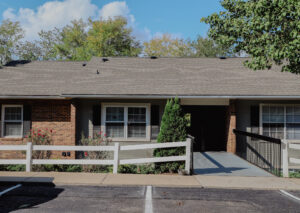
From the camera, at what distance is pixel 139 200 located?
21.6 feet

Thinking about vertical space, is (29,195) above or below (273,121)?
below

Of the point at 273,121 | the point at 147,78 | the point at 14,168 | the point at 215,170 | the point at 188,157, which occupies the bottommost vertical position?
the point at 14,168

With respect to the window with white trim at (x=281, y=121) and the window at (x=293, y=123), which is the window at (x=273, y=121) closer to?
the window with white trim at (x=281, y=121)

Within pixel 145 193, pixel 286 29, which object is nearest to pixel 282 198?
pixel 145 193

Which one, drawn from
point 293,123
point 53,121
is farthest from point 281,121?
point 53,121

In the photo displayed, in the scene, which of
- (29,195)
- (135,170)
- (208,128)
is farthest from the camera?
(208,128)

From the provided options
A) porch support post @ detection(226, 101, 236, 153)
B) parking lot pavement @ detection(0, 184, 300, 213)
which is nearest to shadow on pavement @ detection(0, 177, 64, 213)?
parking lot pavement @ detection(0, 184, 300, 213)

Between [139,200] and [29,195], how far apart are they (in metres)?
2.66

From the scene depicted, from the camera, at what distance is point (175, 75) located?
15133 mm

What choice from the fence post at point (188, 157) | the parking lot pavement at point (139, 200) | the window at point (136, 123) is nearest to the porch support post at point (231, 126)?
the window at point (136, 123)

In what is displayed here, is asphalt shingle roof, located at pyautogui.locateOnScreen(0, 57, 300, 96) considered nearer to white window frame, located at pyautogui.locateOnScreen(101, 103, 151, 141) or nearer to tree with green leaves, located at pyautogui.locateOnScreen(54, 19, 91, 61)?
white window frame, located at pyautogui.locateOnScreen(101, 103, 151, 141)

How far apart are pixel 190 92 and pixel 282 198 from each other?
6.85 meters

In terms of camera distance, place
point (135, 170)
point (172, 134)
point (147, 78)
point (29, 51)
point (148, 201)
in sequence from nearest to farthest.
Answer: point (148, 201) < point (172, 134) < point (135, 170) < point (147, 78) < point (29, 51)

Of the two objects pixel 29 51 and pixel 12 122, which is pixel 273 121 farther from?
pixel 29 51
